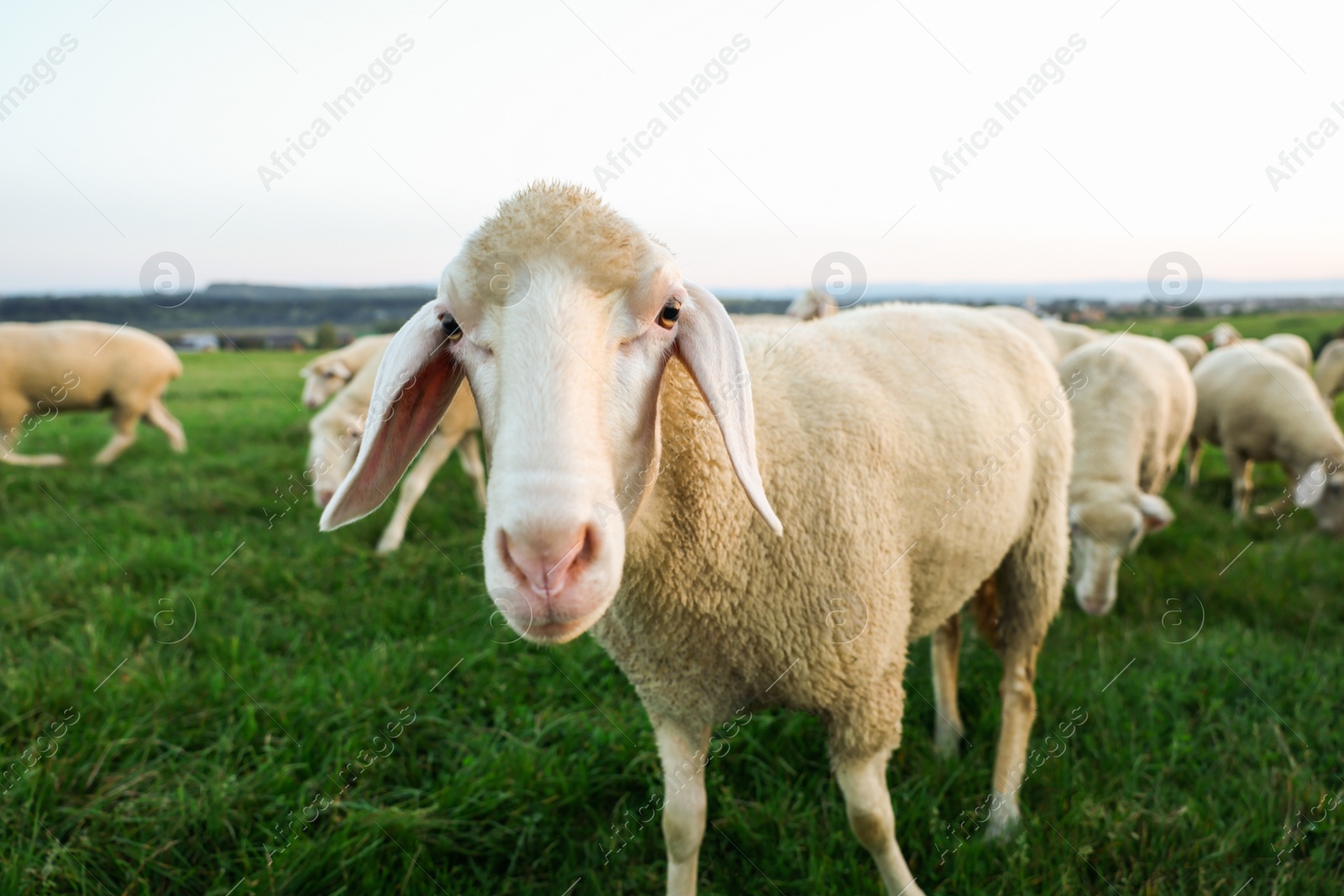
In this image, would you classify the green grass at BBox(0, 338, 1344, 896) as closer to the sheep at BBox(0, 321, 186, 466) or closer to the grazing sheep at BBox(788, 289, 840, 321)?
the grazing sheep at BBox(788, 289, 840, 321)

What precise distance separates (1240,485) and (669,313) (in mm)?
6865

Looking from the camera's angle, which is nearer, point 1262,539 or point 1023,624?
point 1023,624

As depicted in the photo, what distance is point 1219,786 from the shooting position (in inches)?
98.0

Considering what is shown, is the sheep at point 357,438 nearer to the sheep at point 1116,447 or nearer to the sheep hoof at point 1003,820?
the sheep hoof at point 1003,820

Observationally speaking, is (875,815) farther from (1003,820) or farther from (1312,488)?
(1312,488)

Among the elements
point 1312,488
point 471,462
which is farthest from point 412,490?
point 1312,488

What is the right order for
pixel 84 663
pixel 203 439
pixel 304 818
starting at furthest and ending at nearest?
pixel 203 439 → pixel 84 663 → pixel 304 818

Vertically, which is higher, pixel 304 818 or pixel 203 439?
pixel 304 818

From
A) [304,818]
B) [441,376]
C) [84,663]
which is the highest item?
[441,376]

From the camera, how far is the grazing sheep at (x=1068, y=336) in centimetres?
684

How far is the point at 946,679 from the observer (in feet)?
9.55

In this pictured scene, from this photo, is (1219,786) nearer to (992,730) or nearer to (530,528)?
(992,730)

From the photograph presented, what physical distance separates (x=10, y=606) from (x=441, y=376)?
3.58m

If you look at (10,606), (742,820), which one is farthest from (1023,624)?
(10,606)
